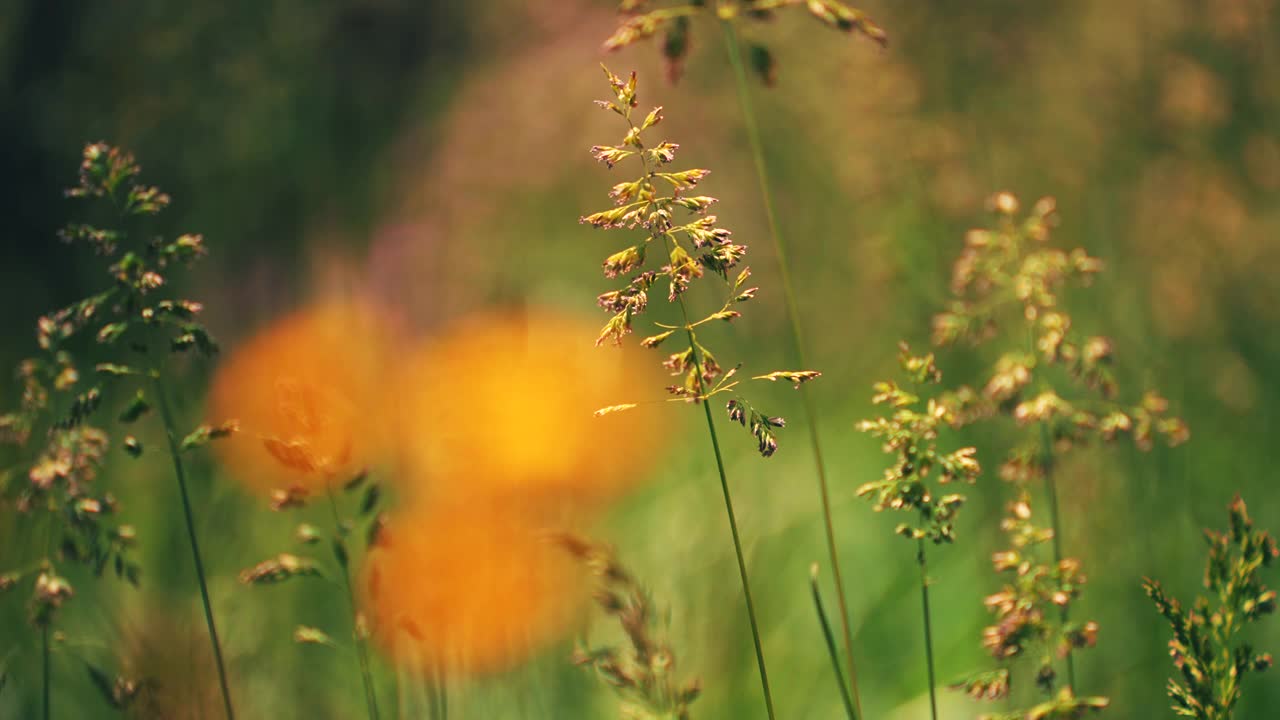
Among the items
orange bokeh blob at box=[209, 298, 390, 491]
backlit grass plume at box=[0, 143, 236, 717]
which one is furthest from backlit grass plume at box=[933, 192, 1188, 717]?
orange bokeh blob at box=[209, 298, 390, 491]

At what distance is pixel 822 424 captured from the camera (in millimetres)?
2379

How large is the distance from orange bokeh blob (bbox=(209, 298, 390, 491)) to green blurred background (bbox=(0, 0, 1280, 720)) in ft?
0.34

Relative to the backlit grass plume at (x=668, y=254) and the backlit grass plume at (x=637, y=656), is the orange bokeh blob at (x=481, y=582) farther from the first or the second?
the backlit grass plume at (x=668, y=254)

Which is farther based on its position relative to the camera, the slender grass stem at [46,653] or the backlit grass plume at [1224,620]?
the slender grass stem at [46,653]

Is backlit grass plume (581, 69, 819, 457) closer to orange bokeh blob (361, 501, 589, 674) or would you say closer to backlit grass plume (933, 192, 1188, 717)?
backlit grass plume (933, 192, 1188, 717)

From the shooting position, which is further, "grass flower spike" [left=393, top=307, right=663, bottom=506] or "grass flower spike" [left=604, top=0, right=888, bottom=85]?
"grass flower spike" [left=393, top=307, right=663, bottom=506]

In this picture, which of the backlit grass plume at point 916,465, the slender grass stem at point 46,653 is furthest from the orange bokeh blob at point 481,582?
the backlit grass plume at point 916,465

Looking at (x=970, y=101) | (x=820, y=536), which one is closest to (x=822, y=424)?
(x=820, y=536)

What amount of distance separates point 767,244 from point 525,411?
97 cm

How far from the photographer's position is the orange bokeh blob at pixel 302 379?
2117 mm

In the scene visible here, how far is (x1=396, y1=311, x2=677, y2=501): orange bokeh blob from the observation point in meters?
1.96

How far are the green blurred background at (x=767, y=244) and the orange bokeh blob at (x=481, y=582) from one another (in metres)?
0.08

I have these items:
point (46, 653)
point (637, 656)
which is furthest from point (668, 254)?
point (46, 653)

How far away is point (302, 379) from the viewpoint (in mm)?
2107
